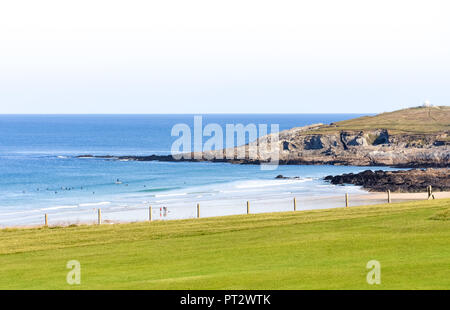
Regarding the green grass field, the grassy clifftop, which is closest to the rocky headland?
the grassy clifftop

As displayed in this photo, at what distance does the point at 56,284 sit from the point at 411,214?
1624 centimetres

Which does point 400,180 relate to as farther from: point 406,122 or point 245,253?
point 406,122

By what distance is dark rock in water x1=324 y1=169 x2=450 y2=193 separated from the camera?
72.8 m

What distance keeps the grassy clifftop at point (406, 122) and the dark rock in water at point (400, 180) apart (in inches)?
1776

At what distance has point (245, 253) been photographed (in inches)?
806

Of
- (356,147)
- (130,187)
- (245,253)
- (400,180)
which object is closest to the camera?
(245,253)

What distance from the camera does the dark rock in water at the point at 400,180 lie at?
72750 millimetres

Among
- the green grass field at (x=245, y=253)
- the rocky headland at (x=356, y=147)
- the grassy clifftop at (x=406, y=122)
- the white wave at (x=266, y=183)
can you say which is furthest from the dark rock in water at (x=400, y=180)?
the grassy clifftop at (x=406, y=122)

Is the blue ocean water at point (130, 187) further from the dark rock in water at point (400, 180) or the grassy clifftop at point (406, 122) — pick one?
the grassy clifftop at point (406, 122)

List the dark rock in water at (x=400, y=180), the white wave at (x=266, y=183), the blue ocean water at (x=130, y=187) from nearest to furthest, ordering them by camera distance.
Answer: the blue ocean water at (x=130, y=187), the dark rock in water at (x=400, y=180), the white wave at (x=266, y=183)

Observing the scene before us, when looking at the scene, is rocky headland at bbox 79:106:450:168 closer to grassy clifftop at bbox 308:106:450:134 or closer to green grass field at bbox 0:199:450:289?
grassy clifftop at bbox 308:106:450:134

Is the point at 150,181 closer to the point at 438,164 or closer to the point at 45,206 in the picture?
the point at 45,206

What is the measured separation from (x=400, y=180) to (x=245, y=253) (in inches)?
2335

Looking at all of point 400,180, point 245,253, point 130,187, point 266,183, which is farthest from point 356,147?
point 245,253
